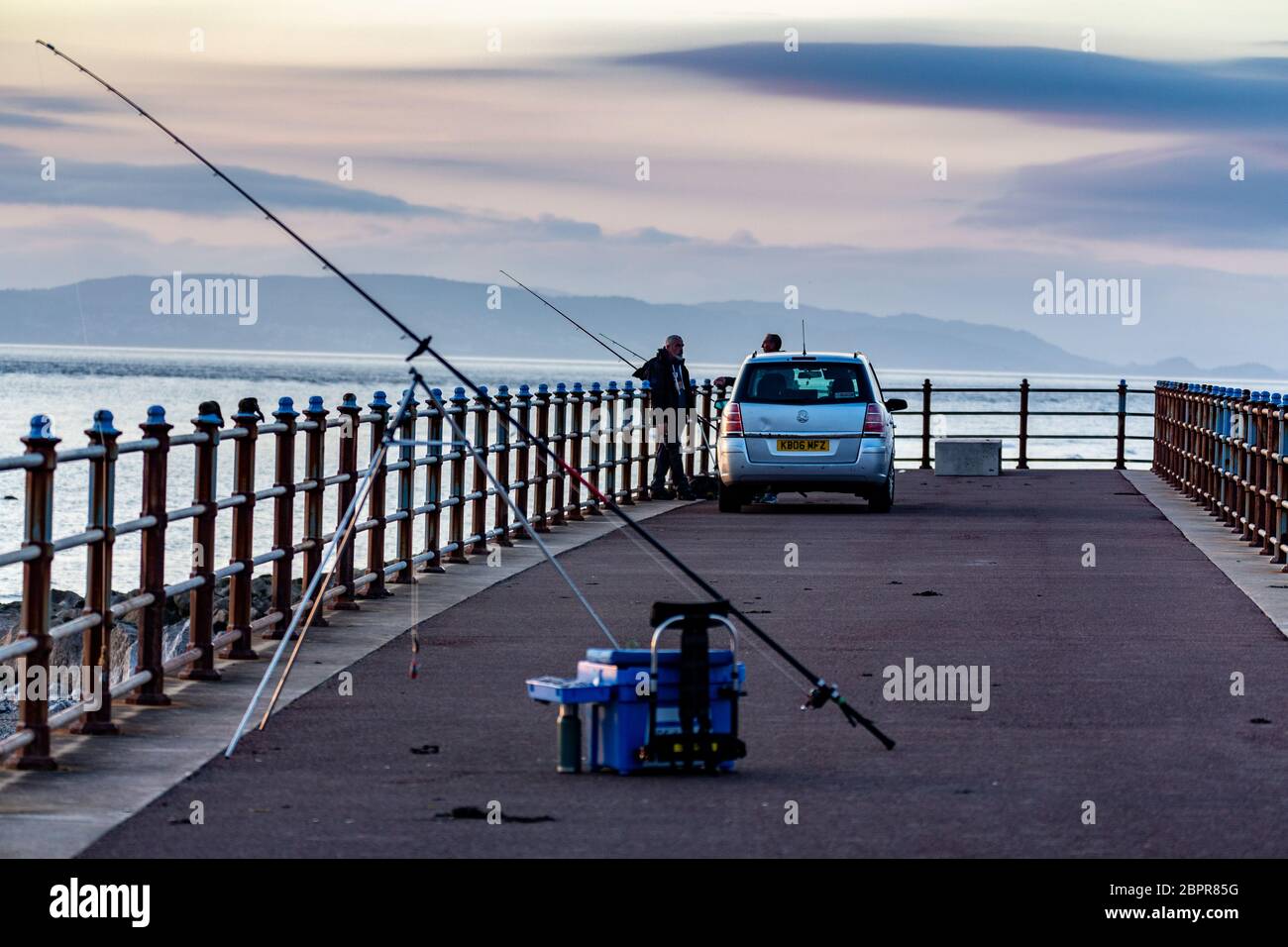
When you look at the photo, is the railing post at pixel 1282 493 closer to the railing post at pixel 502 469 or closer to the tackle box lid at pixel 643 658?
the railing post at pixel 502 469

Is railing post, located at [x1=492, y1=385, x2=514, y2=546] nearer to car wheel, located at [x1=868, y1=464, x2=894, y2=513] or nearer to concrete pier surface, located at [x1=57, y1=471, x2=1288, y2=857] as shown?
concrete pier surface, located at [x1=57, y1=471, x2=1288, y2=857]

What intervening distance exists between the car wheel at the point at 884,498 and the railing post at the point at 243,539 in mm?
14079

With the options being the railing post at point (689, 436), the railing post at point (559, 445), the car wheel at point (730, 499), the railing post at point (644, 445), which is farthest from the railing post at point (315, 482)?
the railing post at point (644, 445)

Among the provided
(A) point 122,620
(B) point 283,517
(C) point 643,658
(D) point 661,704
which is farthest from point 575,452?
(D) point 661,704

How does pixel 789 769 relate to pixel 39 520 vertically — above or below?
below

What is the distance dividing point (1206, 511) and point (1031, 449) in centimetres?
Answer: 8472

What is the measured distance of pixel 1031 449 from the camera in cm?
10962

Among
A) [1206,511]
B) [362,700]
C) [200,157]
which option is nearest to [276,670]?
[362,700]

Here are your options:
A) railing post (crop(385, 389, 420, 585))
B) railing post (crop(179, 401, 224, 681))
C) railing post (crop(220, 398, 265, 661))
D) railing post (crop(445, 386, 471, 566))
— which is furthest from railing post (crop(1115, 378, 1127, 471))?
railing post (crop(179, 401, 224, 681))

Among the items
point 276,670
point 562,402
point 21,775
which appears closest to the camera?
point 21,775

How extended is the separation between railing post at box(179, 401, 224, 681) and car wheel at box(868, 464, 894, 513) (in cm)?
1492

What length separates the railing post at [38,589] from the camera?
8758 millimetres

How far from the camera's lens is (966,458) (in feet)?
119
